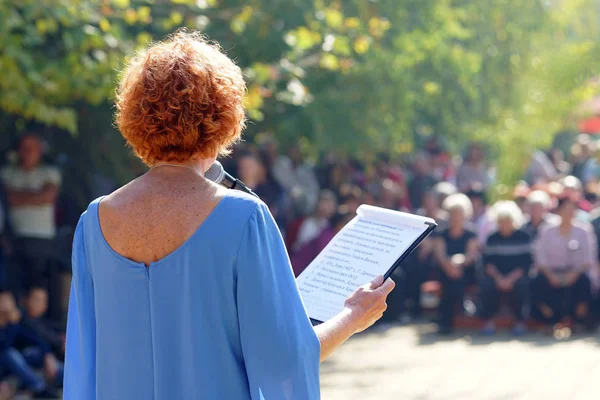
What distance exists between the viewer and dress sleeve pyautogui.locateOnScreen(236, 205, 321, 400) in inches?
91.9

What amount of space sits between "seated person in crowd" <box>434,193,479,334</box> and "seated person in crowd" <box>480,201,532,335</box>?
27 cm

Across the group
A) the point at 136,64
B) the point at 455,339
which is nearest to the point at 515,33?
the point at 455,339

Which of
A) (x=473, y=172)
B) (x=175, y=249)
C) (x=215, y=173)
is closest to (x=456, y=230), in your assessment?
(x=473, y=172)

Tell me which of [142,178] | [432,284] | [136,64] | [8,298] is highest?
[136,64]

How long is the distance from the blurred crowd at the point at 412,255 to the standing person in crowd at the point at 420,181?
653 mm

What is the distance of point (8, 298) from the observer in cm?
771

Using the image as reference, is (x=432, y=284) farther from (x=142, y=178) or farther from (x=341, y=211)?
(x=142, y=178)

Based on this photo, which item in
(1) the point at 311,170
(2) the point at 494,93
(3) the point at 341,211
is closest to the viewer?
(3) the point at 341,211

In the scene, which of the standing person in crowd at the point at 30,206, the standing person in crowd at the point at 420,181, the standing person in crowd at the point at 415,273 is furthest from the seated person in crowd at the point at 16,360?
the standing person in crowd at the point at 420,181

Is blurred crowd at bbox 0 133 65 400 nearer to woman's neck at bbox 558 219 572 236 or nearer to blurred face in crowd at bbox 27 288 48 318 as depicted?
blurred face in crowd at bbox 27 288 48 318

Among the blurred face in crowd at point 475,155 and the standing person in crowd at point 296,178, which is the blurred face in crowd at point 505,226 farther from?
the blurred face in crowd at point 475,155

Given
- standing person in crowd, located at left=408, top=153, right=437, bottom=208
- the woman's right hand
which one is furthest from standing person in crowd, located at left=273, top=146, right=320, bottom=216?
the woman's right hand

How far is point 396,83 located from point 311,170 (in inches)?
111

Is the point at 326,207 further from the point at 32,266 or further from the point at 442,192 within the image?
the point at 32,266
